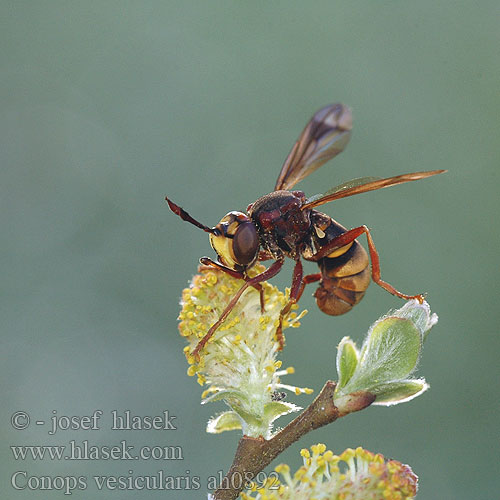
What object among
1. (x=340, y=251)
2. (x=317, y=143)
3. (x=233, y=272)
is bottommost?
(x=233, y=272)

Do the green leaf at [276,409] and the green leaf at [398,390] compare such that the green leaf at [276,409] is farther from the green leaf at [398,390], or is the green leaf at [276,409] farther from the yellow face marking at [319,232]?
the yellow face marking at [319,232]

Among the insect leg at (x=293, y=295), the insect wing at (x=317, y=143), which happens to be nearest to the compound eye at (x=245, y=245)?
the insect leg at (x=293, y=295)

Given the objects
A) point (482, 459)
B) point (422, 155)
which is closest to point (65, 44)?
point (422, 155)

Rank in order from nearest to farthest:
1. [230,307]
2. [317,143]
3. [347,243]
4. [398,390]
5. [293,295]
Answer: [398,390], [230,307], [293,295], [347,243], [317,143]

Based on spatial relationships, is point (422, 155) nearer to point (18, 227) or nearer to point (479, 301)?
point (479, 301)

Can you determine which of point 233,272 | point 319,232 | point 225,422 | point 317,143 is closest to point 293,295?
point 233,272

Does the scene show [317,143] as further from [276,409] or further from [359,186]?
[276,409]
